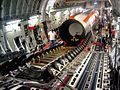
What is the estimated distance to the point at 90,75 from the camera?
9.50 m

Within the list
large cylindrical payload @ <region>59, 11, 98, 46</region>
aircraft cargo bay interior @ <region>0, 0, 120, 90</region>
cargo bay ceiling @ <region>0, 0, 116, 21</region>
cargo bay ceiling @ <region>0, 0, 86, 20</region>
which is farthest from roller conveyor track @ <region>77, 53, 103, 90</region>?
cargo bay ceiling @ <region>0, 0, 86, 20</region>

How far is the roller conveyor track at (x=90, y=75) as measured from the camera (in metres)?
8.20

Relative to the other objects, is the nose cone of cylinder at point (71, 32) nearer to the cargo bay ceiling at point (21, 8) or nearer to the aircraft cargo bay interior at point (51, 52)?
the aircraft cargo bay interior at point (51, 52)

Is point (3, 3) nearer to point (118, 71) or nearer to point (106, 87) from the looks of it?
point (106, 87)

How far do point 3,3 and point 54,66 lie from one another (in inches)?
234

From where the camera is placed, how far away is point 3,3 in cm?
1450

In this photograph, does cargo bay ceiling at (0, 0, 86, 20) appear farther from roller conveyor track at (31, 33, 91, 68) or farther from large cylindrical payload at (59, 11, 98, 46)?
roller conveyor track at (31, 33, 91, 68)

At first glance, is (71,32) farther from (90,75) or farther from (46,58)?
(90,75)

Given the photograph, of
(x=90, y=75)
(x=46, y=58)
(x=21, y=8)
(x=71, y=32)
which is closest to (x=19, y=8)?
(x=21, y=8)

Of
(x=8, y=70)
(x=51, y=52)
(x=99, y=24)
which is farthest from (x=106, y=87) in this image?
(x=99, y=24)

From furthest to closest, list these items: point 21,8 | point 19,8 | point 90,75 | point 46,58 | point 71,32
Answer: point 21,8 → point 19,8 → point 71,32 → point 46,58 → point 90,75

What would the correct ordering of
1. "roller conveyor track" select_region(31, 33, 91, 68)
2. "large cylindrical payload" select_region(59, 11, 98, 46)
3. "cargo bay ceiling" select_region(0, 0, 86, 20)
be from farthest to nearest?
"large cylindrical payload" select_region(59, 11, 98, 46), "cargo bay ceiling" select_region(0, 0, 86, 20), "roller conveyor track" select_region(31, 33, 91, 68)

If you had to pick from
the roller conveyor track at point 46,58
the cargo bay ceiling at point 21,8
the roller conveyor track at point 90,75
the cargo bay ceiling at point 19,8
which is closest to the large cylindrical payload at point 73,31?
the roller conveyor track at point 46,58

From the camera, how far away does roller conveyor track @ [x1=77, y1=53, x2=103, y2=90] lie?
26.9 feet
